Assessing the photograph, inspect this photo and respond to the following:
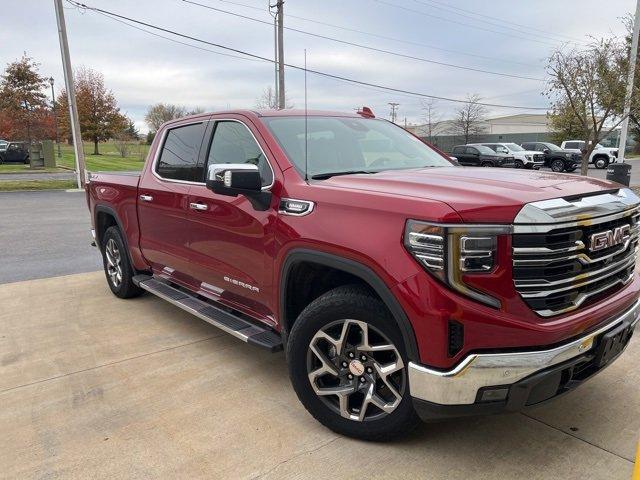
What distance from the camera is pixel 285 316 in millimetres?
3273

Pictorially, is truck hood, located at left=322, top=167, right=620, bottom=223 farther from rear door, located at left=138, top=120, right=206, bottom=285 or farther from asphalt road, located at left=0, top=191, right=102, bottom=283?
asphalt road, located at left=0, top=191, right=102, bottom=283

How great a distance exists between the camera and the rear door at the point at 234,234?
340 cm

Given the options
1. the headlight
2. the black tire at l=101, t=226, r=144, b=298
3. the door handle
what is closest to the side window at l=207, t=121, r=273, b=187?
the door handle

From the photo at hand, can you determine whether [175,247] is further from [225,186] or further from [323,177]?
[323,177]

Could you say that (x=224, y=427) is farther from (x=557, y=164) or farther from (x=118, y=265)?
(x=557, y=164)

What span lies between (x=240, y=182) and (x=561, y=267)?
5.87 ft

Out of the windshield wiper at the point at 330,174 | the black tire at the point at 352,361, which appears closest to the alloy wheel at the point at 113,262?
the windshield wiper at the point at 330,174

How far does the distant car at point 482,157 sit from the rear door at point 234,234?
25550 millimetres

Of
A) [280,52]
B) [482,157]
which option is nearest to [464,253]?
[280,52]

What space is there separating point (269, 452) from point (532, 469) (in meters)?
1.37

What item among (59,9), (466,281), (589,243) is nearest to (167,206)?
(466,281)

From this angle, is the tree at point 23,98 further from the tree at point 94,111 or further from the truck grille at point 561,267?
the truck grille at point 561,267

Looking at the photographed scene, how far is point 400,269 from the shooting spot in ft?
8.11

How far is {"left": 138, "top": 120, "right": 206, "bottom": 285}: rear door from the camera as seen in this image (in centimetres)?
432
